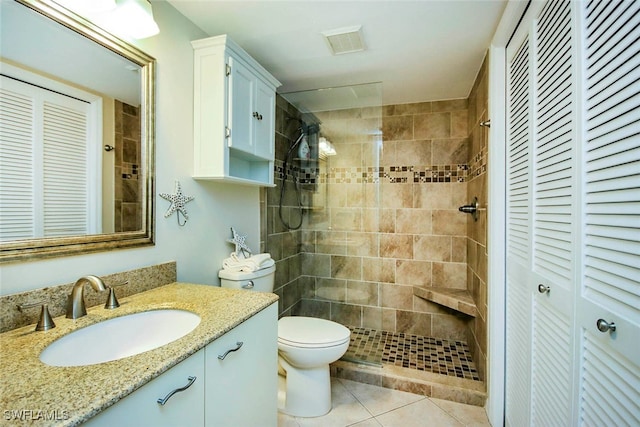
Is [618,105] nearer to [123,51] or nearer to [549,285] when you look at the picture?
[549,285]

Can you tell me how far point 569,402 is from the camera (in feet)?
3.05

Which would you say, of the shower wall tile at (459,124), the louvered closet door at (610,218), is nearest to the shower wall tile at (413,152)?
the shower wall tile at (459,124)

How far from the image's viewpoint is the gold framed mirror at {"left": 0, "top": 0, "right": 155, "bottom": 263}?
952 mm

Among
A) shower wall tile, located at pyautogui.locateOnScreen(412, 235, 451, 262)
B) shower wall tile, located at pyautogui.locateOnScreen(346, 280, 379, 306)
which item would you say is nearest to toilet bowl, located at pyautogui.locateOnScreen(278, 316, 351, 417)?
shower wall tile, located at pyautogui.locateOnScreen(346, 280, 379, 306)

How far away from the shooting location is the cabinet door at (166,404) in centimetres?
64

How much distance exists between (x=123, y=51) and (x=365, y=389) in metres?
2.43

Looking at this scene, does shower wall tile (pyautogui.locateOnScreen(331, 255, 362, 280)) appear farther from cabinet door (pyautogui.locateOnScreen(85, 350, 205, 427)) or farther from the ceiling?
cabinet door (pyautogui.locateOnScreen(85, 350, 205, 427))

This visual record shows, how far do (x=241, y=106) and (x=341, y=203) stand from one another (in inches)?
48.9

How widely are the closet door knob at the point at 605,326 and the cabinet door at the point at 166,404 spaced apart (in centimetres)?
111

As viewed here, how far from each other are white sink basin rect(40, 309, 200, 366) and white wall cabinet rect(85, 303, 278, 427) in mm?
212

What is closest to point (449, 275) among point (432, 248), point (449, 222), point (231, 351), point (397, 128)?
point (432, 248)

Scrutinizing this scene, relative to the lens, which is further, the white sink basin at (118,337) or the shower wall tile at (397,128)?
the shower wall tile at (397,128)

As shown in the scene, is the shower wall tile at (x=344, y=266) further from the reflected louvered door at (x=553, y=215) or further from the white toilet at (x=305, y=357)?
the reflected louvered door at (x=553, y=215)

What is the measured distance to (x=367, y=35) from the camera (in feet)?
5.68
